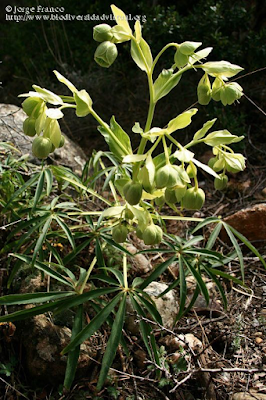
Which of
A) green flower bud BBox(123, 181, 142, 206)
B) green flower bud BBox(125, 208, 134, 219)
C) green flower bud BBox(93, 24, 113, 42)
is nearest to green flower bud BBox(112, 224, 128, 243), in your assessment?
green flower bud BBox(125, 208, 134, 219)

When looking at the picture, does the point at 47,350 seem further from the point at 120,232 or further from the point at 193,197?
the point at 193,197

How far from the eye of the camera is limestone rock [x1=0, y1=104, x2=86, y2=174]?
2.01m

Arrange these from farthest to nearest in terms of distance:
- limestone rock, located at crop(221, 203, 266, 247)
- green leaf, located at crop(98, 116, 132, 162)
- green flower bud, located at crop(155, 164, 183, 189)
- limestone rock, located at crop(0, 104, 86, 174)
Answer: limestone rock, located at crop(0, 104, 86, 174) < limestone rock, located at crop(221, 203, 266, 247) < green leaf, located at crop(98, 116, 132, 162) < green flower bud, located at crop(155, 164, 183, 189)

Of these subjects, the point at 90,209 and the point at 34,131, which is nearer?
the point at 34,131

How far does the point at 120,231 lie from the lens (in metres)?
1.20

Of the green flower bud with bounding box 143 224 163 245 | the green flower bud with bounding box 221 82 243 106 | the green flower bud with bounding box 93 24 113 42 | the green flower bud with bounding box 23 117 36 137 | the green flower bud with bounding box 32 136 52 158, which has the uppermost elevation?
the green flower bud with bounding box 93 24 113 42

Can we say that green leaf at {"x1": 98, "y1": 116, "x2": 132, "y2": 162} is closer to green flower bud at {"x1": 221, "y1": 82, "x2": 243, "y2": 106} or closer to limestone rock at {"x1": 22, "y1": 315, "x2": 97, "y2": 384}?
green flower bud at {"x1": 221, "y1": 82, "x2": 243, "y2": 106}

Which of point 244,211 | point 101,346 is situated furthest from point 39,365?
point 244,211

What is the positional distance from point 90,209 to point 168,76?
822mm

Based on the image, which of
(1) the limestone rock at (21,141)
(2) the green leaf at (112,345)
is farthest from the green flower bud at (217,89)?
(1) the limestone rock at (21,141)

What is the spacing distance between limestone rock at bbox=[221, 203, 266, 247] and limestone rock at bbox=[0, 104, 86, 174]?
30.6 inches

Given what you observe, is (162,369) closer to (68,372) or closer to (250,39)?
(68,372)

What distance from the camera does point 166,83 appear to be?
1.18 m

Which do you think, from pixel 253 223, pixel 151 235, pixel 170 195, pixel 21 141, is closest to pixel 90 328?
pixel 151 235
